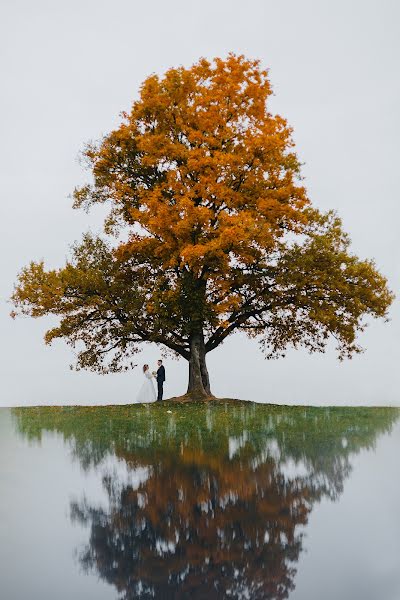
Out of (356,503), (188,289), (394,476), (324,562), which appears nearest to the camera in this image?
(324,562)

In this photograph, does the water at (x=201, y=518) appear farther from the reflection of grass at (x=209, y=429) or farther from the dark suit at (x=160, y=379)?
the dark suit at (x=160, y=379)

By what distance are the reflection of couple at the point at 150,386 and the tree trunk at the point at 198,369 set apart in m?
1.70

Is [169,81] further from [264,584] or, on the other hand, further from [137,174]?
[264,584]

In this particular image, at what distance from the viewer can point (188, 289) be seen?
36.0 metres

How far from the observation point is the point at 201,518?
1034 centimetres

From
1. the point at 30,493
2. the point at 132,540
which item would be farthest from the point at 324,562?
the point at 30,493

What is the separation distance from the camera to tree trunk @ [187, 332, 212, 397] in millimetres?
37031

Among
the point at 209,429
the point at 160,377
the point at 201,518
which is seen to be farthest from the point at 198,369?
the point at 201,518

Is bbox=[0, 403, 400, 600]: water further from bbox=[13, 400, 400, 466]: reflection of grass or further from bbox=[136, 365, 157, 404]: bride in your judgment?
bbox=[136, 365, 157, 404]: bride

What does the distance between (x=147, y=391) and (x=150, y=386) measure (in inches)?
12.8

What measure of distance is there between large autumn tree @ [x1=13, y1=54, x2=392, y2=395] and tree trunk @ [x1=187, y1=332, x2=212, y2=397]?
2.5 inches

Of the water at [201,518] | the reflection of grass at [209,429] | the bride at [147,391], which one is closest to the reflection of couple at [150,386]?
the bride at [147,391]

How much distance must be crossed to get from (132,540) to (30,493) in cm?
398

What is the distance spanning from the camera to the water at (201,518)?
25.4 ft
